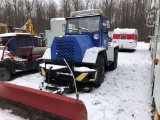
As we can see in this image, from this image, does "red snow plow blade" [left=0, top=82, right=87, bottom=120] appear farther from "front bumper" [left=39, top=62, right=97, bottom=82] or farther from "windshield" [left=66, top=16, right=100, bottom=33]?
"windshield" [left=66, top=16, right=100, bottom=33]

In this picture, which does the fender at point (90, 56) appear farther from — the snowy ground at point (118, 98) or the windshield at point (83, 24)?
the windshield at point (83, 24)

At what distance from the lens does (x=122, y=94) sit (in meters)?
4.70

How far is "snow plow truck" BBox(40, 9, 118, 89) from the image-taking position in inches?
183

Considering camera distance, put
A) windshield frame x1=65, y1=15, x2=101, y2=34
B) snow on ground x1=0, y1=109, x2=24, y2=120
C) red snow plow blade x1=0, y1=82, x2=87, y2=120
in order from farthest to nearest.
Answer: windshield frame x1=65, y1=15, x2=101, y2=34 → snow on ground x1=0, y1=109, x2=24, y2=120 → red snow plow blade x1=0, y1=82, x2=87, y2=120

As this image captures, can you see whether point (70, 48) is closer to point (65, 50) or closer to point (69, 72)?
point (65, 50)

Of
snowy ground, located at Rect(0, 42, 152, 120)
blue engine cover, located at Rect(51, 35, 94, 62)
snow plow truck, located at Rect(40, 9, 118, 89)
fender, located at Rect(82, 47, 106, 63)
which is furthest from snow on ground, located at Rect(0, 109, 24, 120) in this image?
fender, located at Rect(82, 47, 106, 63)

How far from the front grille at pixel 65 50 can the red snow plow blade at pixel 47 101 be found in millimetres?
1750

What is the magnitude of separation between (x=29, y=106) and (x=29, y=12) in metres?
39.7

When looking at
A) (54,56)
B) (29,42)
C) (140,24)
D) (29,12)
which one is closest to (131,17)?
(140,24)

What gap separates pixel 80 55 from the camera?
475 centimetres

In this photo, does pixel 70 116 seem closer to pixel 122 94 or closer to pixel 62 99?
pixel 62 99

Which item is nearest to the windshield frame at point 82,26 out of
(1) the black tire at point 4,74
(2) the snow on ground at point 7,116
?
(1) the black tire at point 4,74

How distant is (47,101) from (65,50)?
2.05 meters

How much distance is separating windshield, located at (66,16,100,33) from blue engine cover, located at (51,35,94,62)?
662 mm
